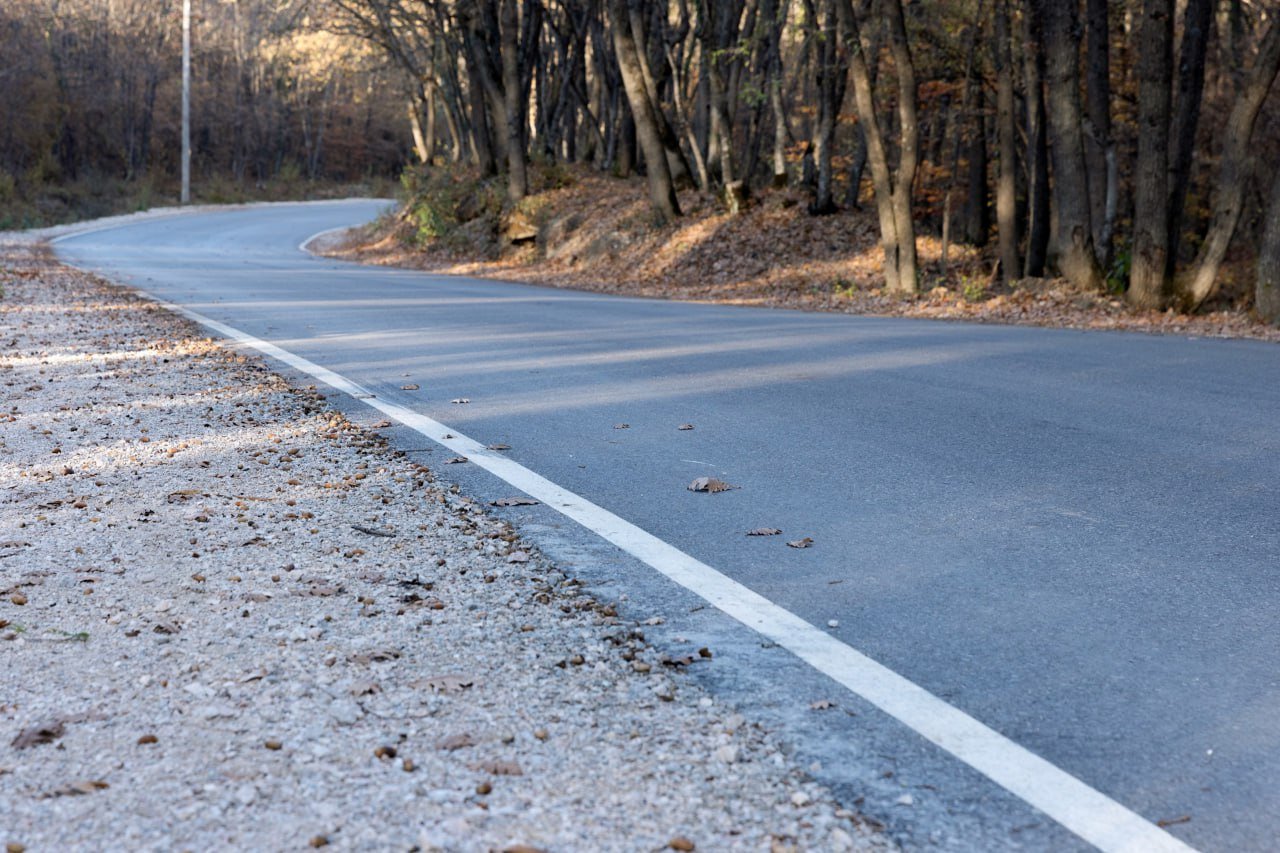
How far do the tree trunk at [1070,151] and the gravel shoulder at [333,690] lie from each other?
14025 millimetres

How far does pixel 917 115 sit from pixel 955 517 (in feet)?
53.0

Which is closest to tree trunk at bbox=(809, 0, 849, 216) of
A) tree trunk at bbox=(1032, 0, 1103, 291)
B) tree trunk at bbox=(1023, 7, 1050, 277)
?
tree trunk at bbox=(1023, 7, 1050, 277)

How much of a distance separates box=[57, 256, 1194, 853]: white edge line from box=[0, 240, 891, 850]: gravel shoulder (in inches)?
16.1

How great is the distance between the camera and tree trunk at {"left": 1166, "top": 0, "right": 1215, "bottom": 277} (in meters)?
18.9

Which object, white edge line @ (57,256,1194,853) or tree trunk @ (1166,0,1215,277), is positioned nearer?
white edge line @ (57,256,1194,853)

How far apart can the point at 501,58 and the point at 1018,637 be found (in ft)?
98.1

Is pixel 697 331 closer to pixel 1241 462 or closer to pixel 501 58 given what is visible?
pixel 1241 462

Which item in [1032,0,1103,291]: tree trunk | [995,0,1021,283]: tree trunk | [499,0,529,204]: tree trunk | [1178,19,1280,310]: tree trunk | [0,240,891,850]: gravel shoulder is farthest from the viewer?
[499,0,529,204]: tree trunk

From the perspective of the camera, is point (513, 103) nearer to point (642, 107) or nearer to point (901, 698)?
point (642, 107)

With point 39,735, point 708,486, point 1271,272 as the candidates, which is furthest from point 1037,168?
point 39,735

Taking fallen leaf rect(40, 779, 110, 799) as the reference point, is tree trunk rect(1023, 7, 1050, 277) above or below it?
above

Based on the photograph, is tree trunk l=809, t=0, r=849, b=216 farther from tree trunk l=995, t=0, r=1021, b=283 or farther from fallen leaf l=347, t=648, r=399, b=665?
fallen leaf l=347, t=648, r=399, b=665

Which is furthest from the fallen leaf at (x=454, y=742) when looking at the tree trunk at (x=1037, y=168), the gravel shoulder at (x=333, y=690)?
the tree trunk at (x=1037, y=168)

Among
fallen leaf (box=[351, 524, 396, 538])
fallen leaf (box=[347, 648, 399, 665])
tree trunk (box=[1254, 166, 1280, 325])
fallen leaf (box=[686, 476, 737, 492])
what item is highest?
tree trunk (box=[1254, 166, 1280, 325])
